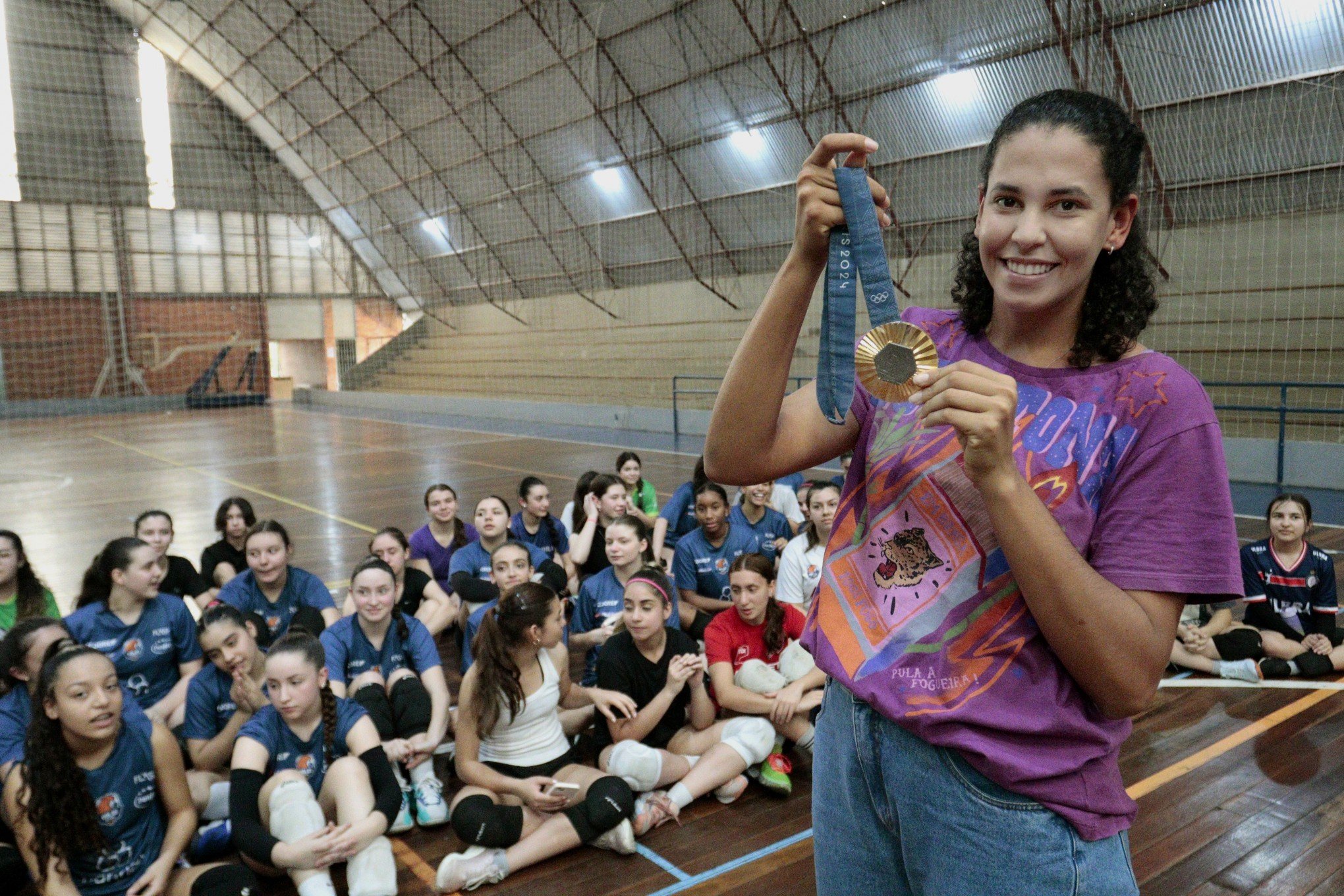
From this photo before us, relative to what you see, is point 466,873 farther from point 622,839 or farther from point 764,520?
point 764,520

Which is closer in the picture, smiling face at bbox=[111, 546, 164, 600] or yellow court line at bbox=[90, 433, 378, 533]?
smiling face at bbox=[111, 546, 164, 600]

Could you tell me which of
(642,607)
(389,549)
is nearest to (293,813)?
(642,607)

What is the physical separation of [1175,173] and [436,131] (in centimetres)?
1632

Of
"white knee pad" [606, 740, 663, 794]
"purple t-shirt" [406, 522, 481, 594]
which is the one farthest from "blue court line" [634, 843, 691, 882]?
"purple t-shirt" [406, 522, 481, 594]

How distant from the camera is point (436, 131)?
866 inches

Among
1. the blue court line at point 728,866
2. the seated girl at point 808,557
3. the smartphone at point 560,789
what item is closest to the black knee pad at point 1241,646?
the seated girl at point 808,557

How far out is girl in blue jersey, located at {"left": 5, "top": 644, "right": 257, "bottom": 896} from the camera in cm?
276

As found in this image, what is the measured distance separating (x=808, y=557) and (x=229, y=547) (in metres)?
3.83

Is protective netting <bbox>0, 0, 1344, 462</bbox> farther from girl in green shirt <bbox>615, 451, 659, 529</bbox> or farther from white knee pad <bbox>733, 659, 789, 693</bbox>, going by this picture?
white knee pad <bbox>733, 659, 789, 693</bbox>

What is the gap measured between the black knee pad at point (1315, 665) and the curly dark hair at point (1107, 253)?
4552mm

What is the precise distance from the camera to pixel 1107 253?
1.01 metres

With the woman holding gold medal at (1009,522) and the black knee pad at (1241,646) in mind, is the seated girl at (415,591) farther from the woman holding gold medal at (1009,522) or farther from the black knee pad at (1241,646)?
the woman holding gold medal at (1009,522)

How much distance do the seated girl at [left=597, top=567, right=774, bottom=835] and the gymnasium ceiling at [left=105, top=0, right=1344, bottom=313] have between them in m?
10.6

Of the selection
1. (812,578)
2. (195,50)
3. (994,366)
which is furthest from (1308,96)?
(195,50)
